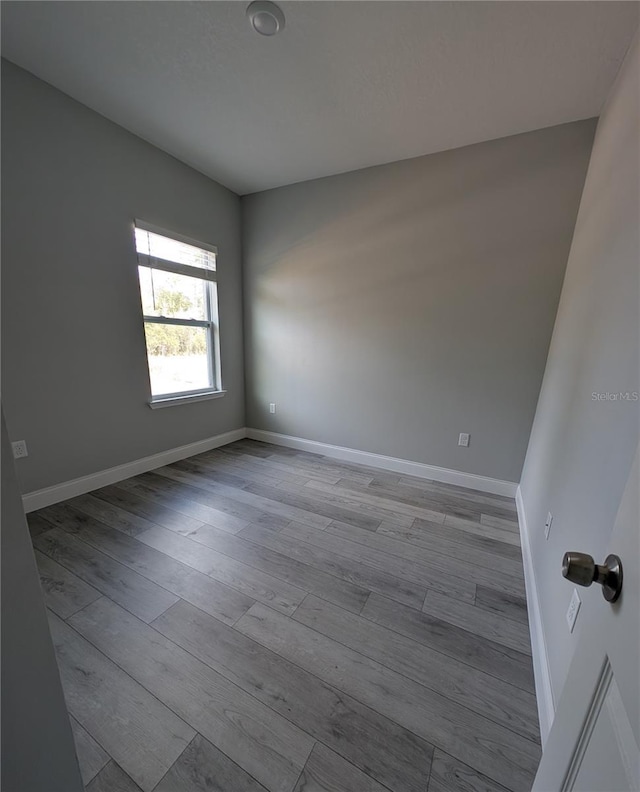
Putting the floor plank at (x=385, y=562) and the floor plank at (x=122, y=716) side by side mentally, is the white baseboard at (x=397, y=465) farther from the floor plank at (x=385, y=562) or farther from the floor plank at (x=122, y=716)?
the floor plank at (x=122, y=716)

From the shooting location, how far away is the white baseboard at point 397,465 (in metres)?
2.51

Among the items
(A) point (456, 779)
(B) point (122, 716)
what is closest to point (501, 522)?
(A) point (456, 779)

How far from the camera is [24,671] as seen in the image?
57 cm

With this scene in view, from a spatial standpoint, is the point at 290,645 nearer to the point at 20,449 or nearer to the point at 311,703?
the point at 311,703

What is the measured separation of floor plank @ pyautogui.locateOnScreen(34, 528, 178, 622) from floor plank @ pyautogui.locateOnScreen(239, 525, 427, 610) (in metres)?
0.56

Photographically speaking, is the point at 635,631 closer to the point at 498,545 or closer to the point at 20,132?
the point at 498,545

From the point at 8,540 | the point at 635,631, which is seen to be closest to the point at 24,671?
the point at 8,540

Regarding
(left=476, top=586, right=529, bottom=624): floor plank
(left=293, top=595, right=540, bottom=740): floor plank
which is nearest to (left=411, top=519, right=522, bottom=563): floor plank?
(left=476, top=586, right=529, bottom=624): floor plank

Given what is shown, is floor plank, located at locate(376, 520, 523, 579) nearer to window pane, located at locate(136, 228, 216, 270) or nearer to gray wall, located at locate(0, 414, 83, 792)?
gray wall, located at locate(0, 414, 83, 792)

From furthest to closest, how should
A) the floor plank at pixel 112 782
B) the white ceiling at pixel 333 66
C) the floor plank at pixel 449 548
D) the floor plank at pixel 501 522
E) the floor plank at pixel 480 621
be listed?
1. the floor plank at pixel 501 522
2. the floor plank at pixel 449 548
3. the white ceiling at pixel 333 66
4. the floor plank at pixel 480 621
5. the floor plank at pixel 112 782

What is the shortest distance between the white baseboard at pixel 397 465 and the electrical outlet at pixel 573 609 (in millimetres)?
1679

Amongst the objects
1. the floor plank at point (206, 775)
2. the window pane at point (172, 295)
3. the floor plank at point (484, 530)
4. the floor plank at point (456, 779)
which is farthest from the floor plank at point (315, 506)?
the window pane at point (172, 295)

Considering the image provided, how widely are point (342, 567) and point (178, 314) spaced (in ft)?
8.52

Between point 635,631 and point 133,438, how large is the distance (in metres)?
3.04
